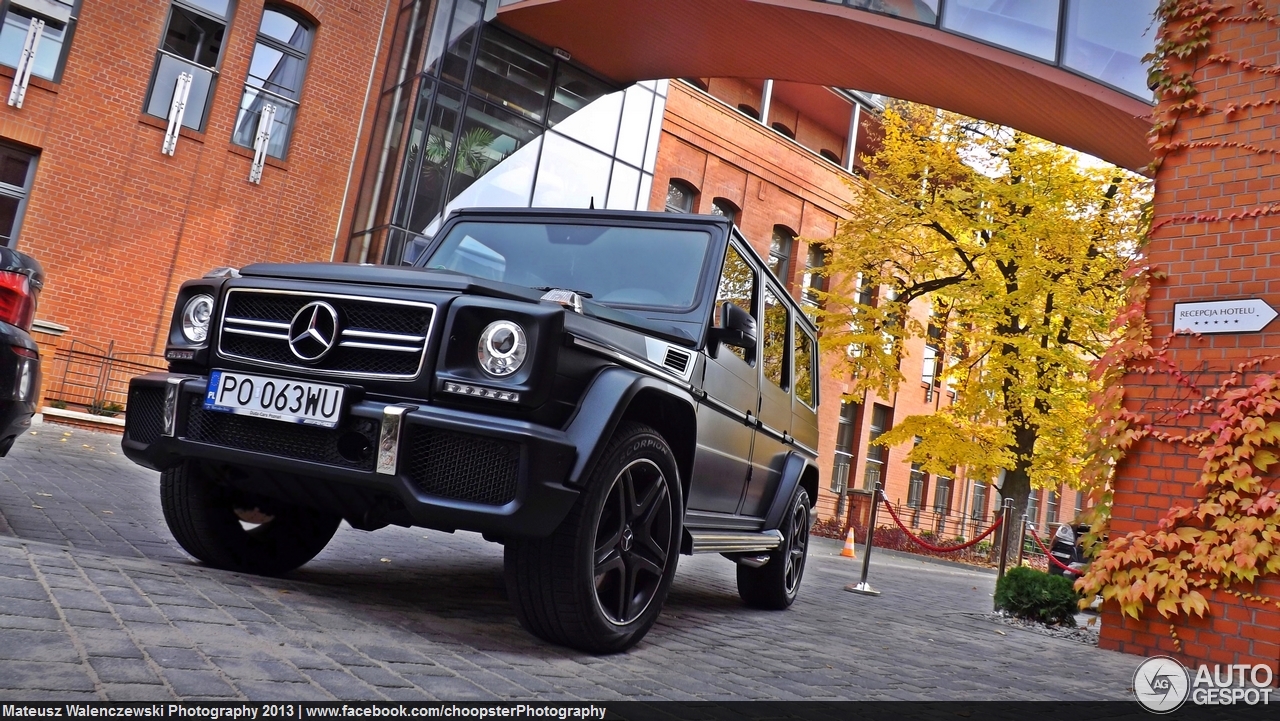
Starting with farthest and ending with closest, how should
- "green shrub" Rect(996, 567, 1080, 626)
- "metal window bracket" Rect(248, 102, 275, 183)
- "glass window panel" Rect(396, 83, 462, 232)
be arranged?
"glass window panel" Rect(396, 83, 462, 232) < "metal window bracket" Rect(248, 102, 275, 183) < "green shrub" Rect(996, 567, 1080, 626)

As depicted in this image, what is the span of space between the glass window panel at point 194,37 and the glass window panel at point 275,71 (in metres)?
0.59

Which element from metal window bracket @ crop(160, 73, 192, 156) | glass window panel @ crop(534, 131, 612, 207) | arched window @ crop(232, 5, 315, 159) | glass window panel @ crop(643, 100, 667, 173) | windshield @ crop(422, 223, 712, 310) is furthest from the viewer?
glass window panel @ crop(643, 100, 667, 173)

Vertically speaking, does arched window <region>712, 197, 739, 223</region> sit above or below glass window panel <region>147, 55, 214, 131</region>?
above

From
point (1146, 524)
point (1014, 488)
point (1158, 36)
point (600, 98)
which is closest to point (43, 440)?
point (1146, 524)

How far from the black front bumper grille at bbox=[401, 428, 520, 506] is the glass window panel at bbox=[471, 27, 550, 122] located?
14758mm

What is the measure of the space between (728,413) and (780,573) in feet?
6.32

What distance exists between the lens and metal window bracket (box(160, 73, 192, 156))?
14.2 meters

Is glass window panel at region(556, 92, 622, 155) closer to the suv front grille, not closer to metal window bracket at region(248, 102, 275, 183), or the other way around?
metal window bracket at region(248, 102, 275, 183)

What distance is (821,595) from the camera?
7977mm

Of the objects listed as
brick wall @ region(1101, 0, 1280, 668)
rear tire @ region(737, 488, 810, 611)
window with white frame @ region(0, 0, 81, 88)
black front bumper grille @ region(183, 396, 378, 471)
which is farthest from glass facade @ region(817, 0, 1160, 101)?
window with white frame @ region(0, 0, 81, 88)

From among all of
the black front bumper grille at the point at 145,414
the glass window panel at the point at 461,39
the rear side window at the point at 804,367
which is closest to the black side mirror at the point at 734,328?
the rear side window at the point at 804,367

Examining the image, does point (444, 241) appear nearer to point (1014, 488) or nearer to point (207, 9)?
point (207, 9)

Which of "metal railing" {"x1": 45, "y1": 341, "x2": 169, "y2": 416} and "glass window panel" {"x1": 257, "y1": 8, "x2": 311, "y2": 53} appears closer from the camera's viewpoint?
"metal railing" {"x1": 45, "y1": 341, "x2": 169, "y2": 416}

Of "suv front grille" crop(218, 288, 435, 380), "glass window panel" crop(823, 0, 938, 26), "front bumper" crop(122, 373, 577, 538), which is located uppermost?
"glass window panel" crop(823, 0, 938, 26)
